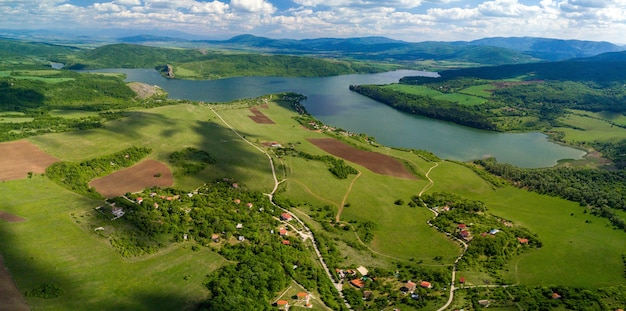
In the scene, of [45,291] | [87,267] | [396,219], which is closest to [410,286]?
[396,219]

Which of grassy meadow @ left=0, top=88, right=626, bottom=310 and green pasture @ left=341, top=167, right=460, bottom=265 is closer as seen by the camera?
grassy meadow @ left=0, top=88, right=626, bottom=310

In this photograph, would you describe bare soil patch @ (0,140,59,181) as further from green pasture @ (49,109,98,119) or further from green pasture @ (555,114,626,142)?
green pasture @ (555,114,626,142)

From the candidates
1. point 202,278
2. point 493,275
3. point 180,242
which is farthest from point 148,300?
point 493,275

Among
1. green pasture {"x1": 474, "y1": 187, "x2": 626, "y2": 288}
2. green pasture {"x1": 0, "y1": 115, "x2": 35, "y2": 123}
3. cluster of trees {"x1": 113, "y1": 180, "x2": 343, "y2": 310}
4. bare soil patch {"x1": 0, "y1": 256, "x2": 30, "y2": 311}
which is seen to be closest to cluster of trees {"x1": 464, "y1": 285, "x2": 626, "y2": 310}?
green pasture {"x1": 474, "y1": 187, "x2": 626, "y2": 288}

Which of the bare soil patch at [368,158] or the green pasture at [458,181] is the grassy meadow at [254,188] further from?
the bare soil patch at [368,158]

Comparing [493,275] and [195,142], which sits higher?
[195,142]

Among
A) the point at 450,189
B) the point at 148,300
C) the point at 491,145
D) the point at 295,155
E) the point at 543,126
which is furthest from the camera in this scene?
the point at 543,126

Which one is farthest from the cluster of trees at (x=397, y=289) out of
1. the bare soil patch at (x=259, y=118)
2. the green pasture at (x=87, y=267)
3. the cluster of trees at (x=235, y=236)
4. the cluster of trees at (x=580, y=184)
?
the bare soil patch at (x=259, y=118)

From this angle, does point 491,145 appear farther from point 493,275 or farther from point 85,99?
point 85,99
